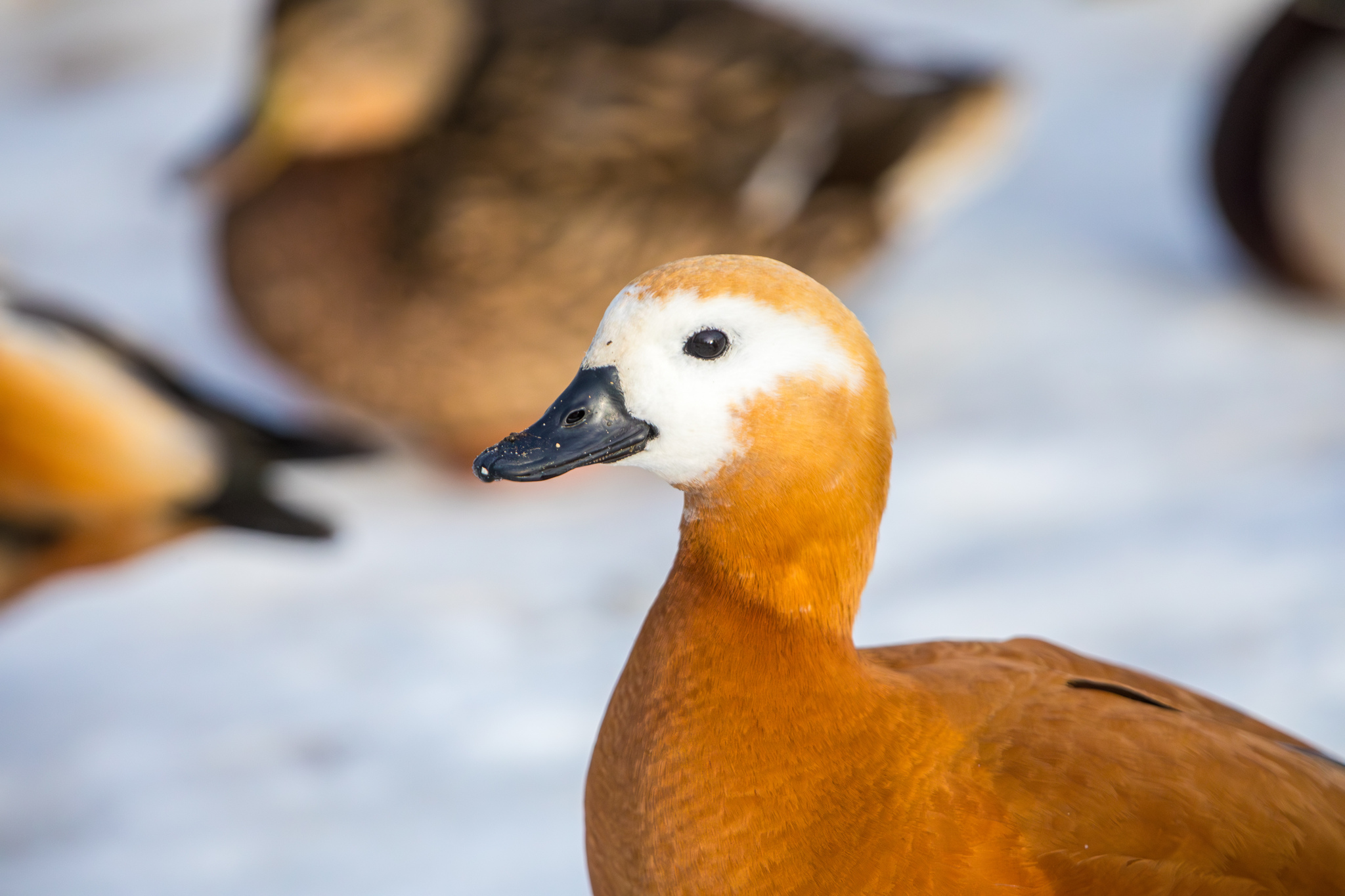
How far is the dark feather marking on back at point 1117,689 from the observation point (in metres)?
1.19

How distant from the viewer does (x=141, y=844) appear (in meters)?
1.74

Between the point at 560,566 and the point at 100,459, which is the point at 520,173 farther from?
the point at 100,459

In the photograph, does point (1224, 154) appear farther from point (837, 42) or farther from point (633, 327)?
point (633, 327)

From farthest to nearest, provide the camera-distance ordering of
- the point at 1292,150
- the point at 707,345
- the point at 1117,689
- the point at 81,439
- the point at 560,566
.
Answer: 1. the point at 1292,150
2. the point at 560,566
3. the point at 81,439
4. the point at 1117,689
5. the point at 707,345

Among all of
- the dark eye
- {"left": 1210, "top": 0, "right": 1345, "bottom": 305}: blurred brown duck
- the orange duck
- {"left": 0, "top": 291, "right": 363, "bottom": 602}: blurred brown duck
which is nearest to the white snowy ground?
{"left": 1210, "top": 0, "right": 1345, "bottom": 305}: blurred brown duck

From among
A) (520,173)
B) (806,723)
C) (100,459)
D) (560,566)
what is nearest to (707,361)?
(806,723)

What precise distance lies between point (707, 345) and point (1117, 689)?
0.55 meters

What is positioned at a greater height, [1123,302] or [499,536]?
[1123,302]

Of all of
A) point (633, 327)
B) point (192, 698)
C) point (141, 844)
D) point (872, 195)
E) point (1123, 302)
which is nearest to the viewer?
point (633, 327)

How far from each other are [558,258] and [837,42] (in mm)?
838

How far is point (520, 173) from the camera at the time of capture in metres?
2.36

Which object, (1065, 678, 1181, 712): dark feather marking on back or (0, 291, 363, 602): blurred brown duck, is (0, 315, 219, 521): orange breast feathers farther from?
(1065, 678, 1181, 712): dark feather marking on back

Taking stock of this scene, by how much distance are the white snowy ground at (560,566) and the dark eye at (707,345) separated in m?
0.96

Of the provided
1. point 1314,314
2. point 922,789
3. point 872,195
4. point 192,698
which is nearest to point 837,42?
point 872,195
